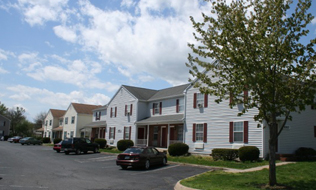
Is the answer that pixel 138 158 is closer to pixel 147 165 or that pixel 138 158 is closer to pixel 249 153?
pixel 147 165

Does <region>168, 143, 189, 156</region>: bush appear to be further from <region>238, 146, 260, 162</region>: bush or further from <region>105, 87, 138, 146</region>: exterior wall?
<region>105, 87, 138, 146</region>: exterior wall

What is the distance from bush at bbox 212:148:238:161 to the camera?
814 inches

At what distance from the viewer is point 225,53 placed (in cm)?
1104

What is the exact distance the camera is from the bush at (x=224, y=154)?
67.9 ft

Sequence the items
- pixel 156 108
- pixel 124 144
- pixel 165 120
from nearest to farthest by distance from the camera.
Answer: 1. pixel 165 120
2. pixel 124 144
3. pixel 156 108

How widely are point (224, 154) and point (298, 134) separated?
609 centimetres

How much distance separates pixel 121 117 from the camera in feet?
123

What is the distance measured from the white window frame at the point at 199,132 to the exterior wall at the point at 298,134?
607 cm

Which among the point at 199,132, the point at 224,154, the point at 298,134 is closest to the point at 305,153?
the point at 298,134

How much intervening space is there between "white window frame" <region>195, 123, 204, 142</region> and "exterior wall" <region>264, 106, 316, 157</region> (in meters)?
6.07

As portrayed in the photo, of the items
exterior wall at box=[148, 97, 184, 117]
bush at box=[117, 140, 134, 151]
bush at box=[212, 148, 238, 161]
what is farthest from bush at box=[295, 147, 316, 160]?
bush at box=[117, 140, 134, 151]

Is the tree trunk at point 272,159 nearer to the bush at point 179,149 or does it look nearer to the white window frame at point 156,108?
the bush at point 179,149

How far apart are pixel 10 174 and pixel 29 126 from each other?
267 feet

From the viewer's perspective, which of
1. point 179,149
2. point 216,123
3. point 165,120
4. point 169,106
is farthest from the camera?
point 169,106
